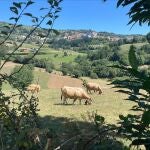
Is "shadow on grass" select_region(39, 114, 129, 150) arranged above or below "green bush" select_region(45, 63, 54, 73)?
below

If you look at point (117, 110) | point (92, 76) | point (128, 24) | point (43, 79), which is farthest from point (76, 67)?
point (128, 24)

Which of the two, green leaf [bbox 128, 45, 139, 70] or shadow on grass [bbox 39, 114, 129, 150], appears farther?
shadow on grass [bbox 39, 114, 129, 150]

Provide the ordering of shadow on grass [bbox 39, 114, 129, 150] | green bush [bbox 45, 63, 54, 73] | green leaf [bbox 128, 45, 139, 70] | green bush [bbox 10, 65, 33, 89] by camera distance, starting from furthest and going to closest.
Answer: green bush [bbox 45, 63, 54, 73], green bush [bbox 10, 65, 33, 89], shadow on grass [bbox 39, 114, 129, 150], green leaf [bbox 128, 45, 139, 70]

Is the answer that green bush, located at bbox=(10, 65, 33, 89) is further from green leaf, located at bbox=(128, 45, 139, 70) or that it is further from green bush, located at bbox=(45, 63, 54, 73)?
green bush, located at bbox=(45, 63, 54, 73)

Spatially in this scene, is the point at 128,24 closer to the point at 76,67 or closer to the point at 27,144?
the point at 27,144

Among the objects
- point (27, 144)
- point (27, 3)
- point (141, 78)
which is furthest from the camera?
point (27, 3)

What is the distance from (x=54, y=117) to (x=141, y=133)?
12413 mm

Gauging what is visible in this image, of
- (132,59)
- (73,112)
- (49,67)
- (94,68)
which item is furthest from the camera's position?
(49,67)

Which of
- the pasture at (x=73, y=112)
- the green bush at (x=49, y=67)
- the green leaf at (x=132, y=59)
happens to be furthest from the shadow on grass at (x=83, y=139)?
the green bush at (x=49, y=67)

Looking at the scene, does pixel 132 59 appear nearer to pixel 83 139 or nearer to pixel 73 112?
pixel 83 139

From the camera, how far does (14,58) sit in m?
3.33

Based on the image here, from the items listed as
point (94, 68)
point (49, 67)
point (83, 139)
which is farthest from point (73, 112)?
point (49, 67)

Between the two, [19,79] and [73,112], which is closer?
[19,79]

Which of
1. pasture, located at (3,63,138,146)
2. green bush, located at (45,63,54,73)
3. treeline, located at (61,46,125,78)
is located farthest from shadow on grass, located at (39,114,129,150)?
green bush, located at (45,63,54,73)
